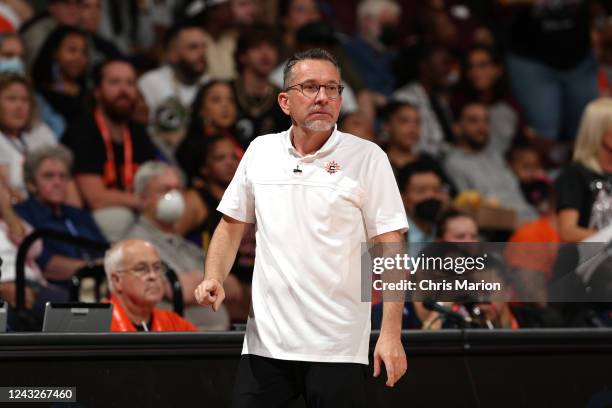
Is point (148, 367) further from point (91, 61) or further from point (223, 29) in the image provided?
point (223, 29)

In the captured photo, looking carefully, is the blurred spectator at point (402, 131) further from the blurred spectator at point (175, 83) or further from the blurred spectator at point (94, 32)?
the blurred spectator at point (94, 32)

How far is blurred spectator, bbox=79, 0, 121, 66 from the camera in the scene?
9.15 metres

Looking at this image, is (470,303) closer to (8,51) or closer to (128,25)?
(8,51)

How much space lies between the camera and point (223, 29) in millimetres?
9695

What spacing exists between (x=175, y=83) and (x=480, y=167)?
8.31 ft

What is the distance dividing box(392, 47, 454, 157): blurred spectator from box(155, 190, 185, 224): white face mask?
3.00 metres

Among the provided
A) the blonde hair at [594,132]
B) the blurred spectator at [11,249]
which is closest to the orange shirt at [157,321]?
the blurred spectator at [11,249]

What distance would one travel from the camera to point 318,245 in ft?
13.0

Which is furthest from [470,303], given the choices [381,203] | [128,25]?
[128,25]

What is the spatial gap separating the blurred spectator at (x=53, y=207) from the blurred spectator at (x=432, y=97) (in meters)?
3.33

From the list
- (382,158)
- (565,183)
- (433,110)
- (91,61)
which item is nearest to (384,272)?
(382,158)

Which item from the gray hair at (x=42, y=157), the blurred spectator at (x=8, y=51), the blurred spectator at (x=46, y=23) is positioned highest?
the blurred spectator at (x=46, y=23)

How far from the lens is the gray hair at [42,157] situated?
7496 millimetres

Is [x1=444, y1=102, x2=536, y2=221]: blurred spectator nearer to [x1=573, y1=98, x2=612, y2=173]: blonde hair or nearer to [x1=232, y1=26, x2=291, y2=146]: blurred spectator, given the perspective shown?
[x1=232, y1=26, x2=291, y2=146]: blurred spectator
